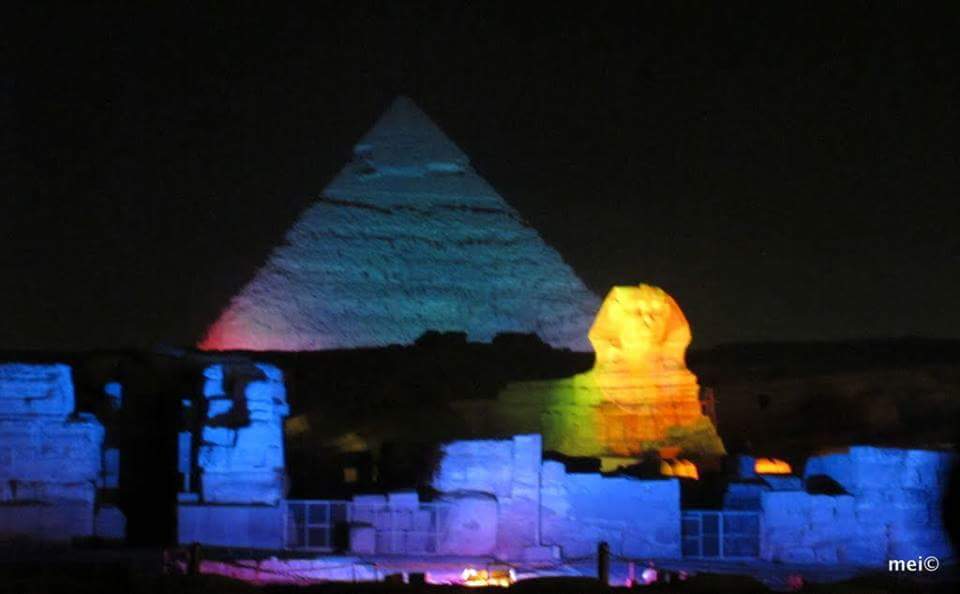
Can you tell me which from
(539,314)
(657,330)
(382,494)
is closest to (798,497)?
(382,494)

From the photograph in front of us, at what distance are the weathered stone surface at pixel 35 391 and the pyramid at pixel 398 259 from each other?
801 inches

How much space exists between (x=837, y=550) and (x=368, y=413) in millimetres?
13317

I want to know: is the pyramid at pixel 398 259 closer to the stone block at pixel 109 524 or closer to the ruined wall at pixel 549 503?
the stone block at pixel 109 524

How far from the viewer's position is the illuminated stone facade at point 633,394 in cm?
2252

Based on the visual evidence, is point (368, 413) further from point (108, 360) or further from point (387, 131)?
point (387, 131)

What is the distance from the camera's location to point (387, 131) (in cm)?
3778

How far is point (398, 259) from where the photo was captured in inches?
1522

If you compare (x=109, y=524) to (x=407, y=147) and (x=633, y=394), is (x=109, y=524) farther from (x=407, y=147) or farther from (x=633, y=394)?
(x=407, y=147)

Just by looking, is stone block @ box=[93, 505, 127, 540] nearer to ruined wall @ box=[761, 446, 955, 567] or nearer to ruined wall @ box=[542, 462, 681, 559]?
ruined wall @ box=[542, 462, 681, 559]

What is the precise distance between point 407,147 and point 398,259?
267 cm

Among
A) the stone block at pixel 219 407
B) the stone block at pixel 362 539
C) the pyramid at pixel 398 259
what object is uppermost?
the pyramid at pixel 398 259

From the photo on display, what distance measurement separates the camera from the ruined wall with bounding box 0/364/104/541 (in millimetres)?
16531

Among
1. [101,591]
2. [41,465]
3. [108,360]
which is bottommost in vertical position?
[101,591]

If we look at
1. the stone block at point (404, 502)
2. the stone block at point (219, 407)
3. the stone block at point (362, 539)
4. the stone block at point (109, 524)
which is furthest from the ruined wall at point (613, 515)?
the stone block at point (109, 524)
